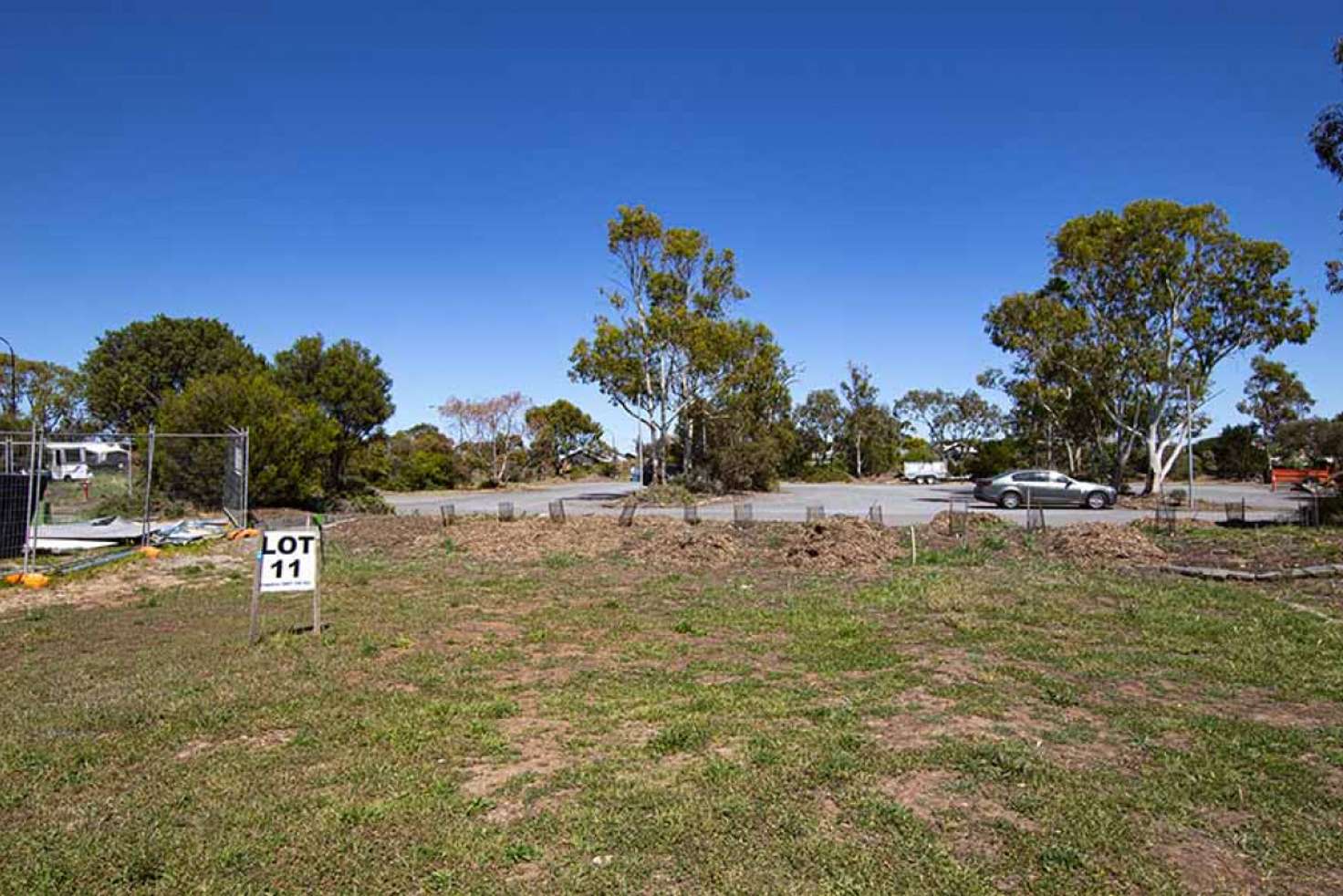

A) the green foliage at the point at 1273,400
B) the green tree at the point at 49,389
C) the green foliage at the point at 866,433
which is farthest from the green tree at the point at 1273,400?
the green tree at the point at 49,389

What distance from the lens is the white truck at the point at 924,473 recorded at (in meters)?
59.9

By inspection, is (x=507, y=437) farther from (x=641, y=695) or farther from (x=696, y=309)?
(x=641, y=695)

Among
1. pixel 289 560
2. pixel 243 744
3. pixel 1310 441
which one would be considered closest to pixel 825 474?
pixel 1310 441

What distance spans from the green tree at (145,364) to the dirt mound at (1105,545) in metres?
37.4

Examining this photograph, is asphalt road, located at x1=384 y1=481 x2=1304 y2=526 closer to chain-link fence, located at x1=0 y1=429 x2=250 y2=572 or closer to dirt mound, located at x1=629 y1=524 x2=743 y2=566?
dirt mound, located at x1=629 y1=524 x2=743 y2=566

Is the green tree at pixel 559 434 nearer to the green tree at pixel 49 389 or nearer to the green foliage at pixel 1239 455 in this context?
the green tree at pixel 49 389

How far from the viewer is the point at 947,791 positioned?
4375mm

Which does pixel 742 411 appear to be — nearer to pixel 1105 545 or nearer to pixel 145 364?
pixel 1105 545

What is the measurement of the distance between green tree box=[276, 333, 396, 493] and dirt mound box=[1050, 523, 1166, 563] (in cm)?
2989

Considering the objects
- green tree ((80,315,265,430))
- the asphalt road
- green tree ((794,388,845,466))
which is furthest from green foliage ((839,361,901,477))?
green tree ((80,315,265,430))

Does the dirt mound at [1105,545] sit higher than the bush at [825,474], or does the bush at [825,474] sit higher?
the bush at [825,474]

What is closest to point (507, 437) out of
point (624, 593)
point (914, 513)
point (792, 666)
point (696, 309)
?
point (696, 309)

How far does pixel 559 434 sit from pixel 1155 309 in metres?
44.2

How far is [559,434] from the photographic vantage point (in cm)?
6562
